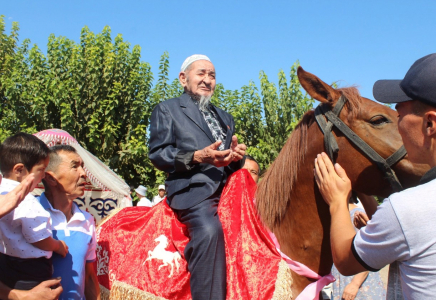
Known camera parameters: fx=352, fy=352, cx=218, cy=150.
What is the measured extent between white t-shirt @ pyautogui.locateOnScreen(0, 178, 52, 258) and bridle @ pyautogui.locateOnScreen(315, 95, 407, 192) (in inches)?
71.9

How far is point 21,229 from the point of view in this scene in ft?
6.95

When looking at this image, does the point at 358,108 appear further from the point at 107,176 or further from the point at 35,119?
the point at 35,119

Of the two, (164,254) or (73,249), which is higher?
(73,249)

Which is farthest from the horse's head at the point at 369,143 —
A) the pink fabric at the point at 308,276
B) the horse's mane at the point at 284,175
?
the pink fabric at the point at 308,276

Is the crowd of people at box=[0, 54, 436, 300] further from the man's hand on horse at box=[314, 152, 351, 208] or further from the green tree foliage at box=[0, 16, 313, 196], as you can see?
the green tree foliage at box=[0, 16, 313, 196]

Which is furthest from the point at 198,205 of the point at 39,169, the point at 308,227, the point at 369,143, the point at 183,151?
the point at 369,143

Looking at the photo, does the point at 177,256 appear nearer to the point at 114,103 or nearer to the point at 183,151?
the point at 183,151

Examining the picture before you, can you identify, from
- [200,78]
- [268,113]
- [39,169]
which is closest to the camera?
[39,169]

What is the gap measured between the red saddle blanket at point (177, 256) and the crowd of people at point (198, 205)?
0.09 metres

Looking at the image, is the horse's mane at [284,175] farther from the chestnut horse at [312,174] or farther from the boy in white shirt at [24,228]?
the boy in white shirt at [24,228]

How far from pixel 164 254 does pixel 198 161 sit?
731 millimetres

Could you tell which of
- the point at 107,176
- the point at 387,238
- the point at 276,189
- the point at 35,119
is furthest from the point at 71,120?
the point at 387,238

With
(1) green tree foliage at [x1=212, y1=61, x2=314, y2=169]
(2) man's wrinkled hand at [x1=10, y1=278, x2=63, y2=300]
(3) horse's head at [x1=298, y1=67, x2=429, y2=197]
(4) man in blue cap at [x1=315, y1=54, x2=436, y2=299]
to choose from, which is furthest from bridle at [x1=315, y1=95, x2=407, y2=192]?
(1) green tree foliage at [x1=212, y1=61, x2=314, y2=169]

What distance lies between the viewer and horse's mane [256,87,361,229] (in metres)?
2.40
